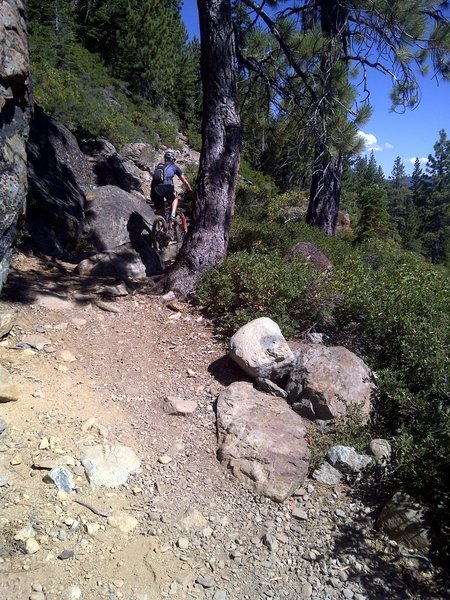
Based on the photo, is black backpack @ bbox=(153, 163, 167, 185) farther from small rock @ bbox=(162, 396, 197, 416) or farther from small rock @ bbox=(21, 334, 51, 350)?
small rock @ bbox=(162, 396, 197, 416)

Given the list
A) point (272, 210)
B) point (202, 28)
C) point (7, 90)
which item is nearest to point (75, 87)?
point (272, 210)

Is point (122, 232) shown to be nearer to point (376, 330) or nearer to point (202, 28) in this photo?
point (202, 28)

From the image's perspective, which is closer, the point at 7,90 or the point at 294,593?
the point at 294,593

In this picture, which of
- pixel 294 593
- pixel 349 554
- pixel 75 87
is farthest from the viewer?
pixel 75 87

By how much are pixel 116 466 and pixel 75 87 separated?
56.7ft

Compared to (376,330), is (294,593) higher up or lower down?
lower down

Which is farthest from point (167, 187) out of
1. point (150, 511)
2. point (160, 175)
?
point (150, 511)

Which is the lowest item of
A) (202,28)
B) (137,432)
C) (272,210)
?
(137,432)

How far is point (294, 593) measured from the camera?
8.73 ft

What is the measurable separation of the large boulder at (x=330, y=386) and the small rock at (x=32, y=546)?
7.34 feet

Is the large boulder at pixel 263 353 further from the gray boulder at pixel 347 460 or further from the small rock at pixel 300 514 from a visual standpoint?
the small rock at pixel 300 514

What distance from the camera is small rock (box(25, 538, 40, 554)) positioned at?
2.63m

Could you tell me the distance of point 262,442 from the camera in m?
3.57

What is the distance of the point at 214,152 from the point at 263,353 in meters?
2.87
